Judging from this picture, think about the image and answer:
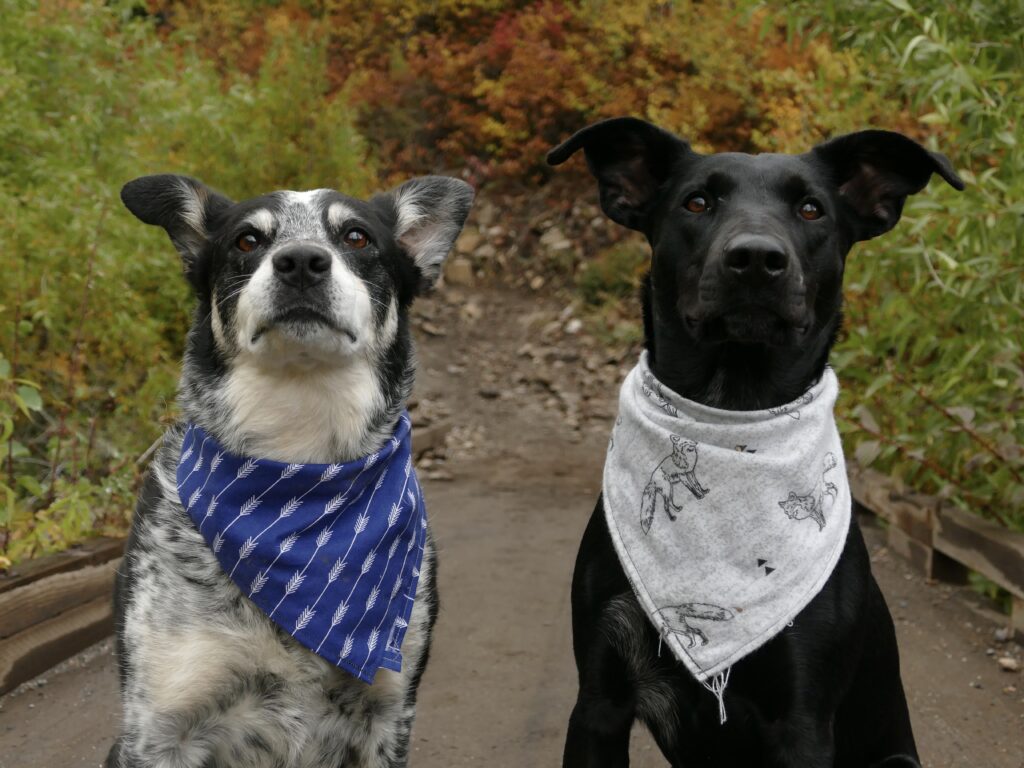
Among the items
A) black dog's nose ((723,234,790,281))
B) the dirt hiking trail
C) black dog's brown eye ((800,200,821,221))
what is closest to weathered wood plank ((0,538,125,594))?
the dirt hiking trail

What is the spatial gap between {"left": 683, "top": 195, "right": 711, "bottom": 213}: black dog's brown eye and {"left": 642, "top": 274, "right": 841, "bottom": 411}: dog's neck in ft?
0.86

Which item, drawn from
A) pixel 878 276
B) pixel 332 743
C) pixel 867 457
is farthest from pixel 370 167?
pixel 332 743

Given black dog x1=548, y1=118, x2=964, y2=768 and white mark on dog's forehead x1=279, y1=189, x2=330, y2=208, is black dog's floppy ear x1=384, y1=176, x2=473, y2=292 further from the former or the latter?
black dog x1=548, y1=118, x2=964, y2=768

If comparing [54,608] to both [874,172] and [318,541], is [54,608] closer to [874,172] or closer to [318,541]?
[318,541]

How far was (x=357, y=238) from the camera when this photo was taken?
2723mm

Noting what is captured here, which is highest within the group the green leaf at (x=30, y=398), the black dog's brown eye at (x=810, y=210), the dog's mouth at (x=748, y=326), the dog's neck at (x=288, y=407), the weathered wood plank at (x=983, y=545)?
the black dog's brown eye at (x=810, y=210)

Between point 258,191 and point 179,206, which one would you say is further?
point 258,191

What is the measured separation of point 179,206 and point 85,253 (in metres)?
2.31

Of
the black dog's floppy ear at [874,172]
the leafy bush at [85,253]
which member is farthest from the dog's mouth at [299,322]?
the leafy bush at [85,253]

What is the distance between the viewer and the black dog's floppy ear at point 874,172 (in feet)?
8.61

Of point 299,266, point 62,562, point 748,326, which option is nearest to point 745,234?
point 748,326

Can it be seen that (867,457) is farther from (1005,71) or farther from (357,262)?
(357,262)

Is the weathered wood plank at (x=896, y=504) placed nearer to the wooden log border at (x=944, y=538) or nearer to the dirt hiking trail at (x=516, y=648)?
the wooden log border at (x=944, y=538)

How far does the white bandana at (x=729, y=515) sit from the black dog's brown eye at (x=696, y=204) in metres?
0.44
